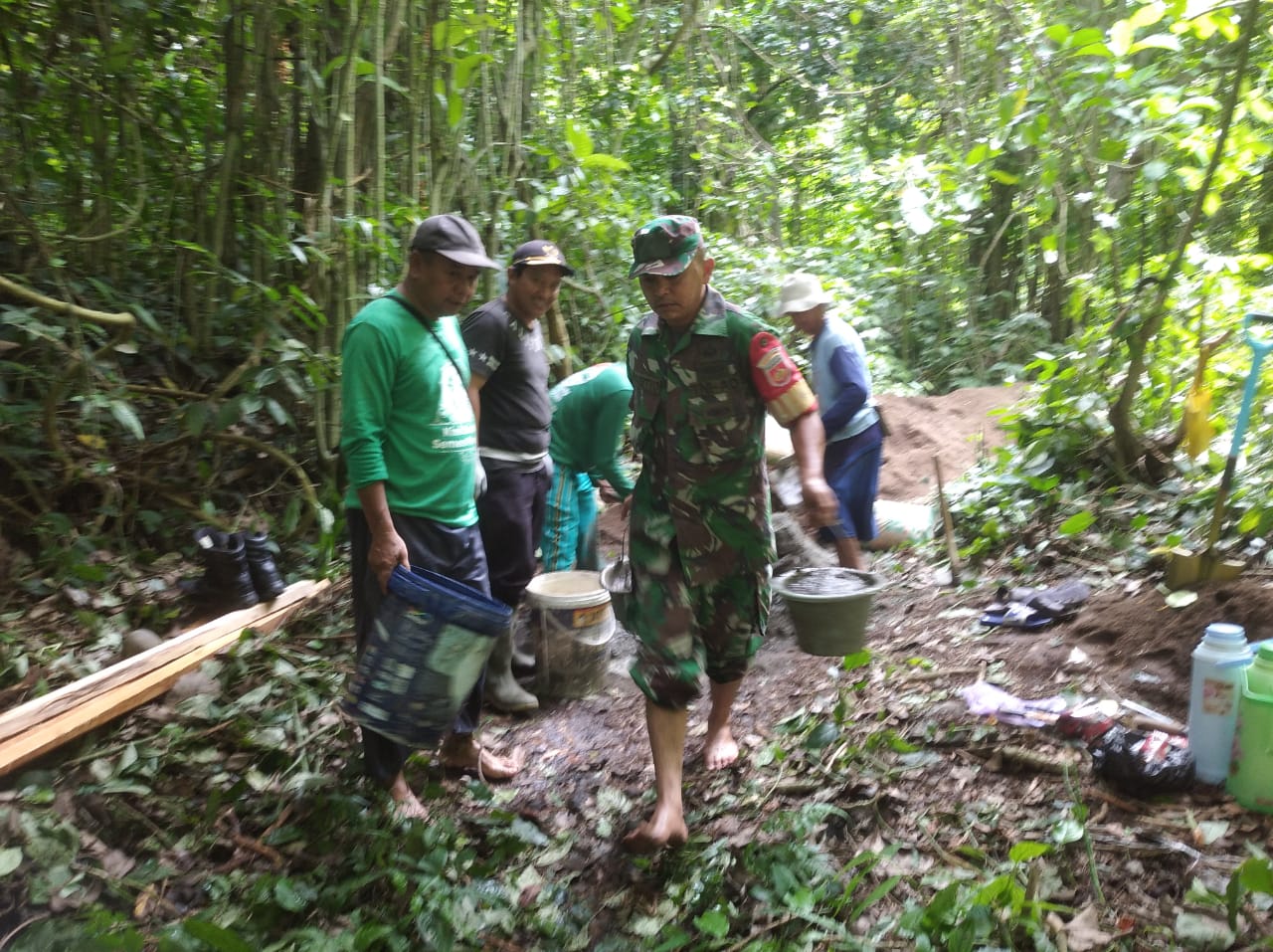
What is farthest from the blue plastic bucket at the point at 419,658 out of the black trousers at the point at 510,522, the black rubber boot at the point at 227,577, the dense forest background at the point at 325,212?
the dense forest background at the point at 325,212

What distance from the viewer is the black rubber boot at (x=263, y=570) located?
4.19m

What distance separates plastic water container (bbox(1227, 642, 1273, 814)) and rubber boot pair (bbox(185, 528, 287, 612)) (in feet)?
12.8

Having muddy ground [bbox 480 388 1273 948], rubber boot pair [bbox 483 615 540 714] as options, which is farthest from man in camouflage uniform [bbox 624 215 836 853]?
rubber boot pair [bbox 483 615 540 714]

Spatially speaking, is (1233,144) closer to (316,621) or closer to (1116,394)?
(1116,394)

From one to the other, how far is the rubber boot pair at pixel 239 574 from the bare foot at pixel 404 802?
1754 mm

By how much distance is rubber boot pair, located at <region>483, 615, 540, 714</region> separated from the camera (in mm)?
3691

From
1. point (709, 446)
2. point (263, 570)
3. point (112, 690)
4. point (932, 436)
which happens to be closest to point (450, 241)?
point (709, 446)

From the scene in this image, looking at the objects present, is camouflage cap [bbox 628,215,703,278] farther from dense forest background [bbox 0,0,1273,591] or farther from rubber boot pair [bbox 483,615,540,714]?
dense forest background [bbox 0,0,1273,591]

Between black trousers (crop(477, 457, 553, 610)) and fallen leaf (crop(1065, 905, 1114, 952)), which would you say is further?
black trousers (crop(477, 457, 553, 610))

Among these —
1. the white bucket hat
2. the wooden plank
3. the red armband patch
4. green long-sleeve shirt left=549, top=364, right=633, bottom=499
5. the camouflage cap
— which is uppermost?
the camouflage cap

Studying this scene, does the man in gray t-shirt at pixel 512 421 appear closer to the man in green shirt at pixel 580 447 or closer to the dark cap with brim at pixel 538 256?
the dark cap with brim at pixel 538 256

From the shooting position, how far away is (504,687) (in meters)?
3.71

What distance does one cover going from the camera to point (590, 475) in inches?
167

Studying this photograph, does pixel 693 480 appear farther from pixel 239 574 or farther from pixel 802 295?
pixel 239 574
